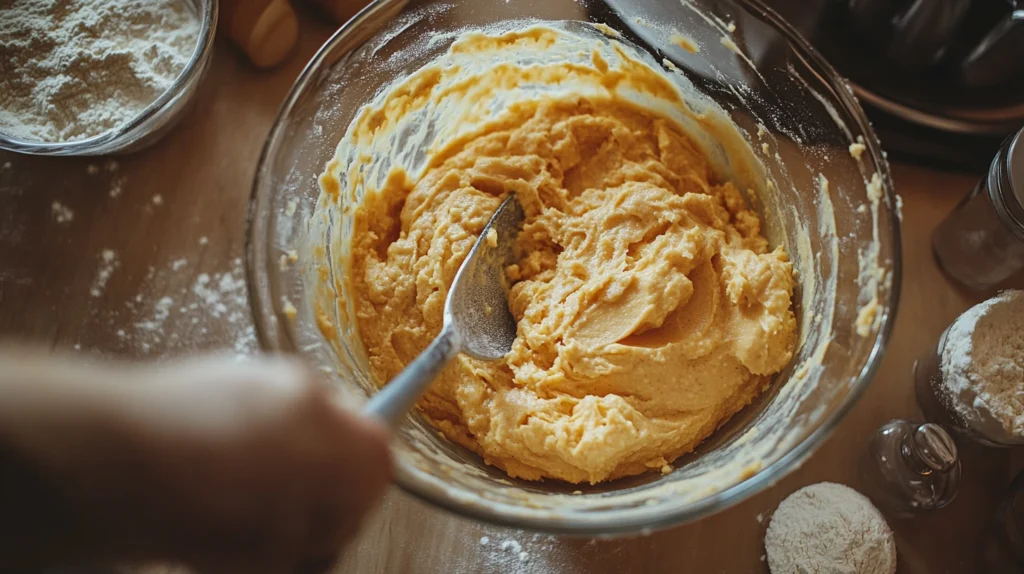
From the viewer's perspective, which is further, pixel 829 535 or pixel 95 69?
pixel 95 69

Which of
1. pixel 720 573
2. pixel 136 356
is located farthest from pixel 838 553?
pixel 136 356

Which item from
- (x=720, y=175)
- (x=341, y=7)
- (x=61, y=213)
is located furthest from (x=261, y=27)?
(x=720, y=175)

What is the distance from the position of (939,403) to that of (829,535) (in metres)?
0.36

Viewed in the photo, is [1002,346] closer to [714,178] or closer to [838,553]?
[838,553]

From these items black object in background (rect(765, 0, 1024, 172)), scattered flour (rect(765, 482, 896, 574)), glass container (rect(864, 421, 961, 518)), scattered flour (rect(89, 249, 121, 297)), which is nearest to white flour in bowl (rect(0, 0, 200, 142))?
scattered flour (rect(89, 249, 121, 297))

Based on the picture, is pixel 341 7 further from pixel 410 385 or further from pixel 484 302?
pixel 410 385

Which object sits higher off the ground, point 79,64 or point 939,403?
point 939,403

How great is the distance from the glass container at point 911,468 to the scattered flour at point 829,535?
0.07 metres

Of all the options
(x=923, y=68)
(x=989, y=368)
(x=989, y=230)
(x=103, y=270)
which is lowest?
(x=103, y=270)

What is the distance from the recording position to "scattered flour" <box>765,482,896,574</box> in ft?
4.16

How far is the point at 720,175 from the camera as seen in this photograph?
1431 mm

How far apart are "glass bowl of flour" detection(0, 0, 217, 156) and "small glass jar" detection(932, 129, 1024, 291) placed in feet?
5.28

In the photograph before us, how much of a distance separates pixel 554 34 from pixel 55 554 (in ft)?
3.76

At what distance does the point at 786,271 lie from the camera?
4.15 feet
